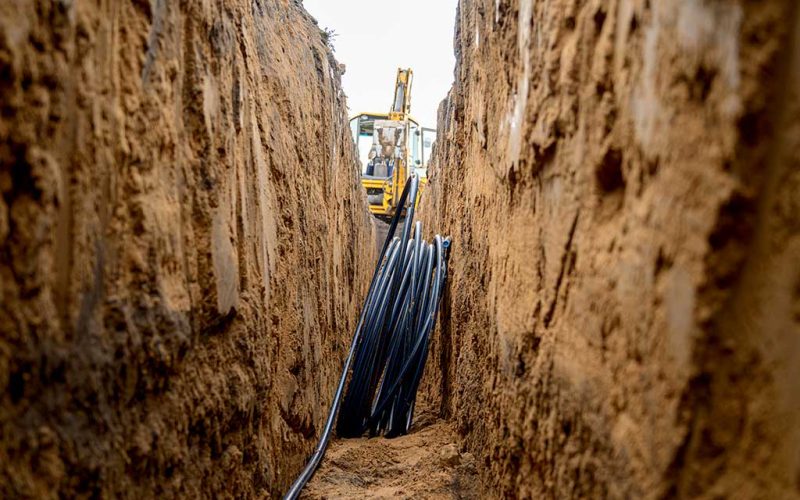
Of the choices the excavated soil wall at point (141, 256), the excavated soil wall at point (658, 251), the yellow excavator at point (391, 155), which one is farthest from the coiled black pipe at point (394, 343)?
the yellow excavator at point (391, 155)

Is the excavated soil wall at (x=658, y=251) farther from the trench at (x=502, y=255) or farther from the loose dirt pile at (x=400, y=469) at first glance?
the loose dirt pile at (x=400, y=469)

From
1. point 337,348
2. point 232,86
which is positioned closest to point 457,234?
point 337,348

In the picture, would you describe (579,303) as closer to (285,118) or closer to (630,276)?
(630,276)

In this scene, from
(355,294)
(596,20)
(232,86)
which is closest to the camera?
(596,20)

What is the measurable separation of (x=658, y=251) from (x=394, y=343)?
2.51 meters

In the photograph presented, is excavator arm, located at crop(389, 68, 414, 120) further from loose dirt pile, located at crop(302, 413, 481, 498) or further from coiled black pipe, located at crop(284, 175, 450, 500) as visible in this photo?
loose dirt pile, located at crop(302, 413, 481, 498)

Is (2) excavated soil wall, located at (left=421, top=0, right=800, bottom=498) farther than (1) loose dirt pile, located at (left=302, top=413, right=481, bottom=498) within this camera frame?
No

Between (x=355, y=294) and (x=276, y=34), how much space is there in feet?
8.12

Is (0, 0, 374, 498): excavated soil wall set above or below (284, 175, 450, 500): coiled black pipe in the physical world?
above

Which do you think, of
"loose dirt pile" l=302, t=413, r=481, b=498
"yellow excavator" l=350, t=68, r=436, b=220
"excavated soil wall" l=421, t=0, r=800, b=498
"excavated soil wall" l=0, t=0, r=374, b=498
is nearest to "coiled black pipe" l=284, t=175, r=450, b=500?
"loose dirt pile" l=302, t=413, r=481, b=498

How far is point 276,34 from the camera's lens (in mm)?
2381

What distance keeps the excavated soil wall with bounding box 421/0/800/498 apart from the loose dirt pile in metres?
0.66

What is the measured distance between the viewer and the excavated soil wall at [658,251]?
2.02 feet

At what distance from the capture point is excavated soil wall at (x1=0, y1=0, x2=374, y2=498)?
0.79m
